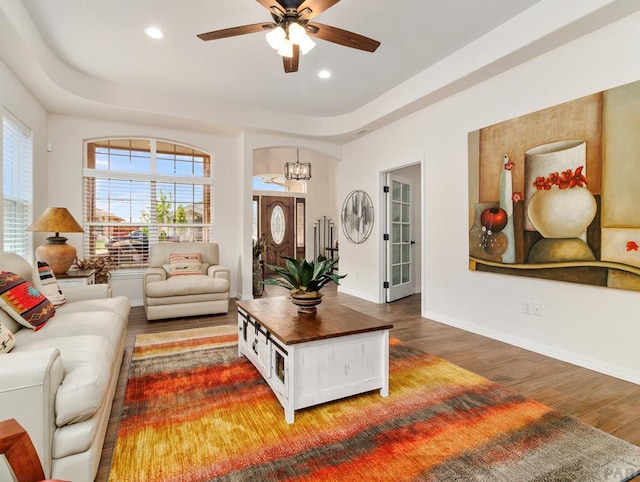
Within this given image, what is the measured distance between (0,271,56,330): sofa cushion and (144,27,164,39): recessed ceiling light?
2.41 meters

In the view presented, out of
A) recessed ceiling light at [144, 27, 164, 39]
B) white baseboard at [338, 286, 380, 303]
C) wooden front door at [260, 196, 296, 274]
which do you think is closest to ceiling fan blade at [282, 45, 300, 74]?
recessed ceiling light at [144, 27, 164, 39]

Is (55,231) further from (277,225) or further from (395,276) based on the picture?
(277,225)

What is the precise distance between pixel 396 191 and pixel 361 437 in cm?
440

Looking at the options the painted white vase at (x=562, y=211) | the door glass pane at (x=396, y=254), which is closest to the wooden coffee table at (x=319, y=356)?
the painted white vase at (x=562, y=211)

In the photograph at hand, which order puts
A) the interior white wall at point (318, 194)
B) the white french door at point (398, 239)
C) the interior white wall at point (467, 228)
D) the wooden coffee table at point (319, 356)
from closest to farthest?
the wooden coffee table at point (319, 356)
the interior white wall at point (467, 228)
the white french door at point (398, 239)
the interior white wall at point (318, 194)

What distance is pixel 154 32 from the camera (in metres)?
3.24

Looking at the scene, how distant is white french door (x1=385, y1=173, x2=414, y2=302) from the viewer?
5484 millimetres

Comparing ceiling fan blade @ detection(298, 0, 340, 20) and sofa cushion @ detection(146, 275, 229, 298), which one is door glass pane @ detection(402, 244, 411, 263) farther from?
ceiling fan blade @ detection(298, 0, 340, 20)

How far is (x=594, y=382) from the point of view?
2.58m

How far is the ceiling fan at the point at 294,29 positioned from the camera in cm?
240

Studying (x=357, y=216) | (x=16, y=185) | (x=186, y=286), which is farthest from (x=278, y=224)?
(x=16, y=185)

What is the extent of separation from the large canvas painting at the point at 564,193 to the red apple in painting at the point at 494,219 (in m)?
0.01

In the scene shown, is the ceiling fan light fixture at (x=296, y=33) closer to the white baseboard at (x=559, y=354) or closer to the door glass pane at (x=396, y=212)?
the white baseboard at (x=559, y=354)

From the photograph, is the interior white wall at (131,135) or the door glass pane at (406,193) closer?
the interior white wall at (131,135)
